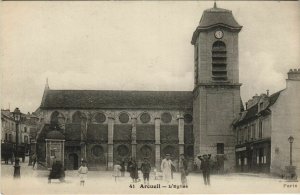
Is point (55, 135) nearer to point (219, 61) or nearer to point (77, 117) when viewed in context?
point (77, 117)

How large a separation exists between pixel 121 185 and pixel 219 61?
756 centimetres

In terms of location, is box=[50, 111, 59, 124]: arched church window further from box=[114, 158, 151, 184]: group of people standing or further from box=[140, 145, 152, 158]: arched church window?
box=[114, 158, 151, 184]: group of people standing

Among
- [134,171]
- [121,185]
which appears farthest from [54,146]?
[121,185]

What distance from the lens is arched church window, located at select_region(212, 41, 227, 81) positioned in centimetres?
2438

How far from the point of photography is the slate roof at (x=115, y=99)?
2234cm

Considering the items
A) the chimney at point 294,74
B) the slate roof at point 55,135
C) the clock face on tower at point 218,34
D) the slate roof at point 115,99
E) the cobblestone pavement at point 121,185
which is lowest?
the cobblestone pavement at point 121,185

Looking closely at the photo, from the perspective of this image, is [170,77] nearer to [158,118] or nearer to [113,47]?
[113,47]

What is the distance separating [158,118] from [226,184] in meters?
7.24

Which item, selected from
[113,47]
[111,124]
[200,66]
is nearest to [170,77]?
[113,47]

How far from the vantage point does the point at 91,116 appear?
25734 mm

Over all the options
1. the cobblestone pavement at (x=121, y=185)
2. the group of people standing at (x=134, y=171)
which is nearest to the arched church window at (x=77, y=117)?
the group of people standing at (x=134, y=171)

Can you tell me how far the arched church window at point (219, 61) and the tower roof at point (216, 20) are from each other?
1.63 m

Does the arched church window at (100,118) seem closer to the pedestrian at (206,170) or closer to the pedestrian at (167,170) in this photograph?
the pedestrian at (167,170)

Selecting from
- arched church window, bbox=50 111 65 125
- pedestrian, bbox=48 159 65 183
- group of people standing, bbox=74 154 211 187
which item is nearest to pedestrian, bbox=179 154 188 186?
group of people standing, bbox=74 154 211 187
